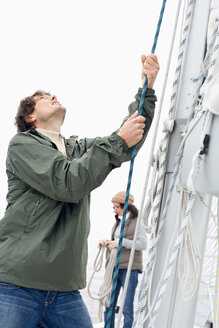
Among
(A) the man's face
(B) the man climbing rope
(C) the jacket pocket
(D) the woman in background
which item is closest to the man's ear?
(A) the man's face

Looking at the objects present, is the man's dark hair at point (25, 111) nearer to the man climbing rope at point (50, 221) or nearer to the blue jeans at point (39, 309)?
the man climbing rope at point (50, 221)

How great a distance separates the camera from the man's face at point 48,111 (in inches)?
75.2

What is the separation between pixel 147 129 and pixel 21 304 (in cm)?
81

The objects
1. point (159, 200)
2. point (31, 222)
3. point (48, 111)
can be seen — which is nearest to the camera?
point (159, 200)

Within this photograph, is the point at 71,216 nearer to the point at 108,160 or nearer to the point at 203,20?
the point at 108,160

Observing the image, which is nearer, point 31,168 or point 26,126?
point 31,168

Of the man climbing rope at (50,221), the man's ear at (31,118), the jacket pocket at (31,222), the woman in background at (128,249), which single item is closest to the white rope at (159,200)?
the man climbing rope at (50,221)

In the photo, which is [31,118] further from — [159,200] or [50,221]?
[159,200]

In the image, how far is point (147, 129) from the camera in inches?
69.6

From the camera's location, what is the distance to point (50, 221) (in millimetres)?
1622

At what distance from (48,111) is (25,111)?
0.13 m

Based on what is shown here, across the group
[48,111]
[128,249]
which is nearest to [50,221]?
[48,111]

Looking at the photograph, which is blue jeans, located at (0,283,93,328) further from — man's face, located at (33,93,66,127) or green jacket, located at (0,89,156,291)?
man's face, located at (33,93,66,127)

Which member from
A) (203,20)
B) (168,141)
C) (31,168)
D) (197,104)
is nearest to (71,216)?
(31,168)
